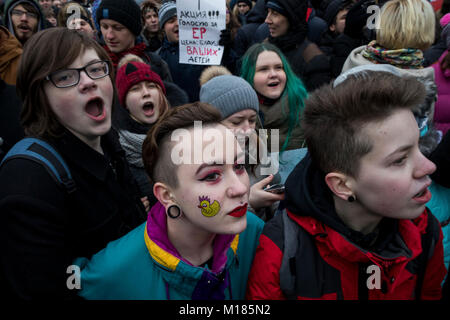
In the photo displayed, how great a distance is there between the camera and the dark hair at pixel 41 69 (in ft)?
5.68

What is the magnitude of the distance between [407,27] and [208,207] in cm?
224

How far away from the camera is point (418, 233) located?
→ 1.63 m

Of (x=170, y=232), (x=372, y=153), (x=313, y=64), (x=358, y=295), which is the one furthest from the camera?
Result: (x=313, y=64)

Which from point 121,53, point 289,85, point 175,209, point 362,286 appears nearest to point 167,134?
point 175,209

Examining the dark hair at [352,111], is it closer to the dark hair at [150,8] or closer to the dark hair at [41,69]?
the dark hair at [41,69]

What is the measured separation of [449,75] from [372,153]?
2081mm

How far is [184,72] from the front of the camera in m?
4.83

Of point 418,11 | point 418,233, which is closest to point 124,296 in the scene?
point 418,233

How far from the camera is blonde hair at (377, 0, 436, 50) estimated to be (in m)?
2.68

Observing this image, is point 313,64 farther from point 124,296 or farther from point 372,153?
point 124,296

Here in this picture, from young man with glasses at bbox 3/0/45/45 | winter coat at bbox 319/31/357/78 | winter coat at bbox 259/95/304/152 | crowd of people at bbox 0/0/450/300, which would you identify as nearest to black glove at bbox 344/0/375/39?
winter coat at bbox 319/31/357/78

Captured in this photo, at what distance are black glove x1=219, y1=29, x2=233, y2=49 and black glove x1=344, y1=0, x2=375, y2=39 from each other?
148 centimetres

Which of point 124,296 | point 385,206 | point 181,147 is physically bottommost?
point 124,296

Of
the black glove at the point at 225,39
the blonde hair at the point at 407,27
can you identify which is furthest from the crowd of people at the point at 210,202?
the black glove at the point at 225,39
